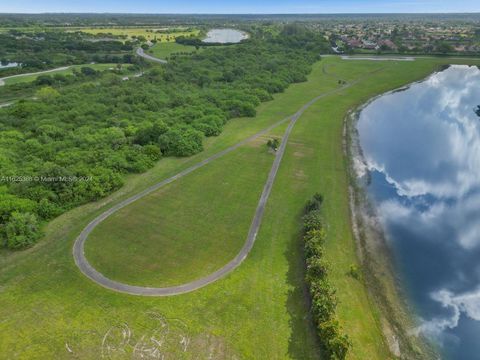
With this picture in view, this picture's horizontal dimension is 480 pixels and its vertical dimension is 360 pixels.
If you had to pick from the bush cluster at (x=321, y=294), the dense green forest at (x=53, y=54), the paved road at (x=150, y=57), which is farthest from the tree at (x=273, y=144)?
the dense green forest at (x=53, y=54)

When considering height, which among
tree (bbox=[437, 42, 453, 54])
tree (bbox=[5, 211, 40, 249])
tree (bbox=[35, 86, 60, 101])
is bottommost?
tree (bbox=[5, 211, 40, 249])

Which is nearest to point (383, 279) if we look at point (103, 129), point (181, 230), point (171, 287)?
point (171, 287)

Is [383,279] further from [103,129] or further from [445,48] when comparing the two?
[445,48]

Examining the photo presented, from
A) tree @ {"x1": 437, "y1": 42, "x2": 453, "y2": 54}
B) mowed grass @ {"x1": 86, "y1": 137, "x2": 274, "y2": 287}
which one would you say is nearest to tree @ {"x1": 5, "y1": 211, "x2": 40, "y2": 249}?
mowed grass @ {"x1": 86, "y1": 137, "x2": 274, "y2": 287}

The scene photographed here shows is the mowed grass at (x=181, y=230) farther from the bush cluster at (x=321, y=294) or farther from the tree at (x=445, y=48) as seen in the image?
the tree at (x=445, y=48)

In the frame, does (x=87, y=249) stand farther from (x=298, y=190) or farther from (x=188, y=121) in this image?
(x=188, y=121)

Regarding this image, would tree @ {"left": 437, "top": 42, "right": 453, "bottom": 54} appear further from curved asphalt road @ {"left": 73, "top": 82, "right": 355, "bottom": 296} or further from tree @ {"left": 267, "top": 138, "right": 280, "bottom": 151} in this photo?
curved asphalt road @ {"left": 73, "top": 82, "right": 355, "bottom": 296}

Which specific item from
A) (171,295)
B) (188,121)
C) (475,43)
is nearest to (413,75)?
(475,43)
